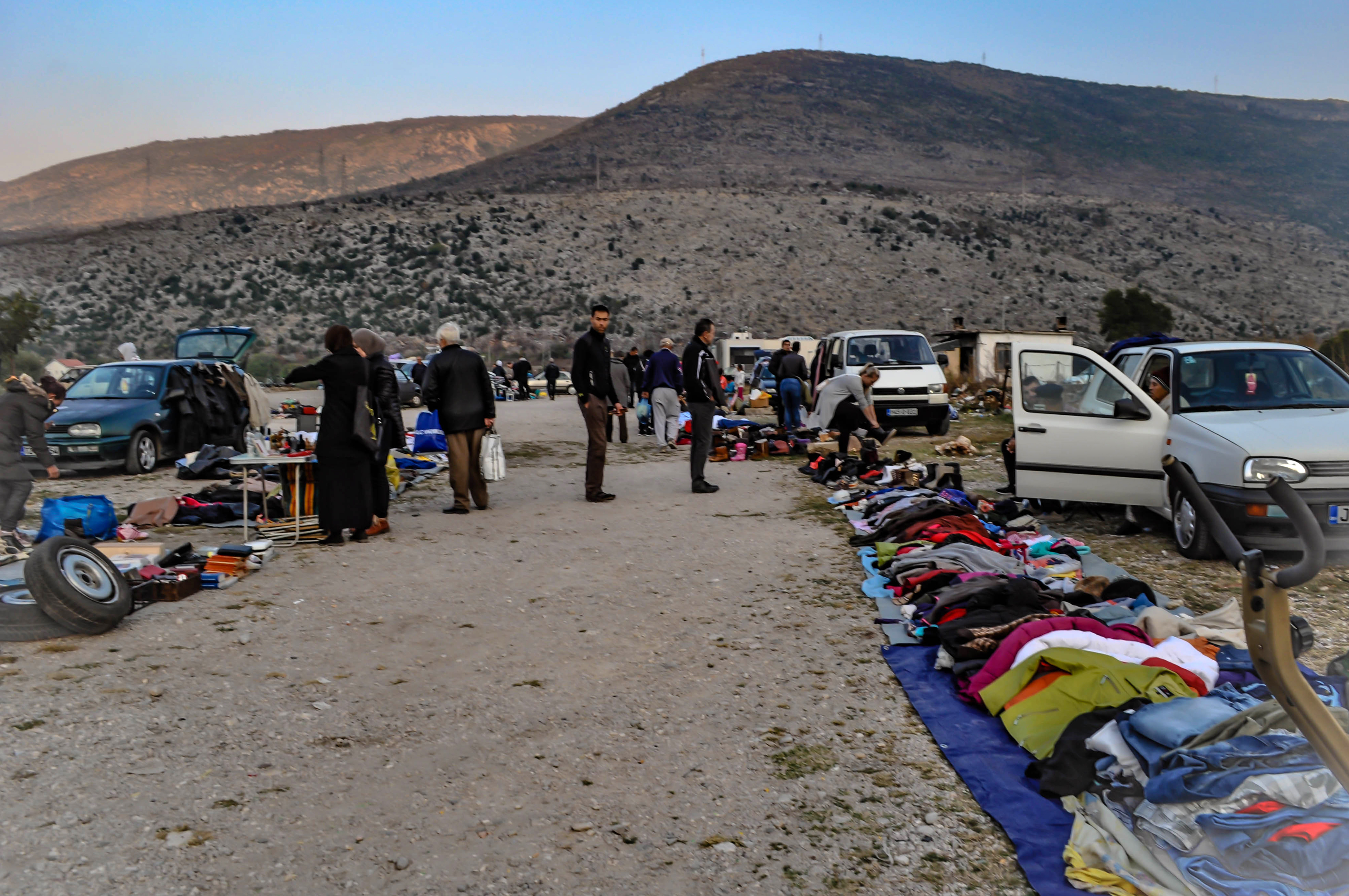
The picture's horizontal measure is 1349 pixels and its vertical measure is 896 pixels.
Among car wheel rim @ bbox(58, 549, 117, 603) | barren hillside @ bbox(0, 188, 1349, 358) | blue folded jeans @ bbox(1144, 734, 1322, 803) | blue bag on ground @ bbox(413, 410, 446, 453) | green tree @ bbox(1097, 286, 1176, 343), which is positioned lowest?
blue folded jeans @ bbox(1144, 734, 1322, 803)

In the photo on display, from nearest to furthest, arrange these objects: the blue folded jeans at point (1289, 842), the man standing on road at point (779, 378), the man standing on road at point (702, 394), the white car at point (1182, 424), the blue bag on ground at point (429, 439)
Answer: the blue folded jeans at point (1289, 842) → the white car at point (1182, 424) → the man standing on road at point (702, 394) → the blue bag on ground at point (429, 439) → the man standing on road at point (779, 378)

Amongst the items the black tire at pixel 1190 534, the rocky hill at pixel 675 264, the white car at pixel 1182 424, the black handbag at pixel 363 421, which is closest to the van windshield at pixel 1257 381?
the white car at pixel 1182 424

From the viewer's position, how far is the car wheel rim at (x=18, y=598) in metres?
6.27

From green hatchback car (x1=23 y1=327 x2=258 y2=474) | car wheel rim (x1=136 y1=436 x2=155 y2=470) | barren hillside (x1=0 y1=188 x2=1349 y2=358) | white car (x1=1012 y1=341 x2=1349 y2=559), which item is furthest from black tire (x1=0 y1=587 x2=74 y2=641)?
barren hillside (x1=0 y1=188 x2=1349 y2=358)

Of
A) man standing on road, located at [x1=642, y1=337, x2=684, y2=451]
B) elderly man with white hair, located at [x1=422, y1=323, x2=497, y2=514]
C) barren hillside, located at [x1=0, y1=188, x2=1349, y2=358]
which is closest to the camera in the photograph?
elderly man with white hair, located at [x1=422, y1=323, x2=497, y2=514]

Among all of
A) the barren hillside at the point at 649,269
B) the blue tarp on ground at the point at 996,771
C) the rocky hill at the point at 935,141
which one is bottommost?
the blue tarp on ground at the point at 996,771

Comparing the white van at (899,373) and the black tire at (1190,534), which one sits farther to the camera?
the white van at (899,373)

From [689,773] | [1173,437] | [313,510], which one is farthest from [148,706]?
[1173,437]

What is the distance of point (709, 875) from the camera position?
3348mm

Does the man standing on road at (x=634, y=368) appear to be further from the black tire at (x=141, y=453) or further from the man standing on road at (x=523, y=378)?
the black tire at (x=141, y=453)

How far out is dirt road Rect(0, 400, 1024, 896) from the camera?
3412 mm

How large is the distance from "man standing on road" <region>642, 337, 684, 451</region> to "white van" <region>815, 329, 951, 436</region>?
324 centimetres

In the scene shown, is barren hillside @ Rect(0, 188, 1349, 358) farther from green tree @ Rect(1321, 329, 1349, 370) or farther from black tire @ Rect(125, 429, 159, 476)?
black tire @ Rect(125, 429, 159, 476)

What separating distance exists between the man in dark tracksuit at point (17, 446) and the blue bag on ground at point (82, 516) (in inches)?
9.2
